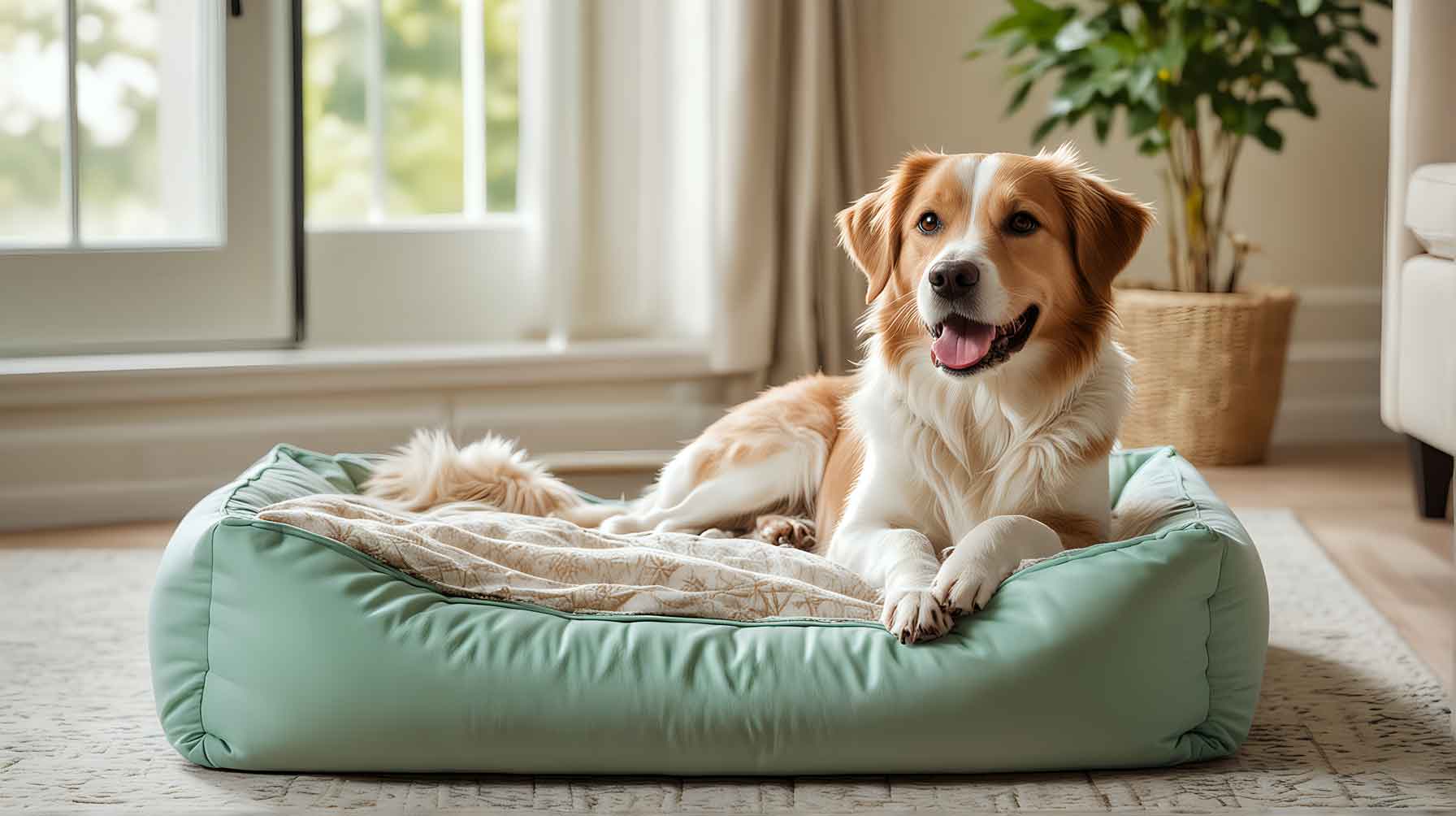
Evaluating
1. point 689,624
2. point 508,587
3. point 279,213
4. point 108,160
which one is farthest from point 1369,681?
point 108,160

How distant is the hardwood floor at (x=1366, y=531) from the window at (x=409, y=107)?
3.55 ft

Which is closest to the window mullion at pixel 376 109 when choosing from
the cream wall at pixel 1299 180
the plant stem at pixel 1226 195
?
the cream wall at pixel 1299 180

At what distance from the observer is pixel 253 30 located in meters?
3.42

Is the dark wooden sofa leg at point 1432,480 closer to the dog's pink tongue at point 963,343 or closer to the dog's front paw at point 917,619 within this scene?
the dog's pink tongue at point 963,343

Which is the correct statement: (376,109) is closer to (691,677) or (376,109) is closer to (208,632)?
A: (208,632)

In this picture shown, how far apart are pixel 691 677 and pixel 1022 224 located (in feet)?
2.39

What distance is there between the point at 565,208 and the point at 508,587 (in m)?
2.09

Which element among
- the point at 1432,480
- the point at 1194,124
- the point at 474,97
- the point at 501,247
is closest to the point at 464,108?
the point at 474,97

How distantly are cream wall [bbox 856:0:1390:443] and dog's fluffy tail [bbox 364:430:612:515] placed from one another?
1.93 m

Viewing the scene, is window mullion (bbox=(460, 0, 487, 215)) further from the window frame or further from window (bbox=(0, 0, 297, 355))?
window (bbox=(0, 0, 297, 355))

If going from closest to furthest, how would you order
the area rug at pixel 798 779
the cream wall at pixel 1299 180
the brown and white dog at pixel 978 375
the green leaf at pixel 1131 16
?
1. the area rug at pixel 798 779
2. the brown and white dog at pixel 978 375
3. the green leaf at pixel 1131 16
4. the cream wall at pixel 1299 180

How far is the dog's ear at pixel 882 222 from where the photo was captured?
202cm

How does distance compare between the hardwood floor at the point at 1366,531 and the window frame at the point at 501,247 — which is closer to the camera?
the hardwood floor at the point at 1366,531

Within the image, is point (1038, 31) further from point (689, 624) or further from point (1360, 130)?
point (689, 624)
